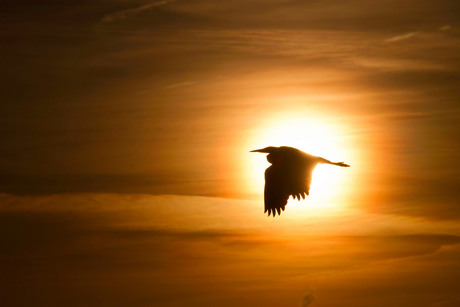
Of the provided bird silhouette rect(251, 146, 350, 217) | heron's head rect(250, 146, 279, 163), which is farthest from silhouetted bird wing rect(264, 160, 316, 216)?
heron's head rect(250, 146, 279, 163)

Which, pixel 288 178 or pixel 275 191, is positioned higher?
pixel 288 178

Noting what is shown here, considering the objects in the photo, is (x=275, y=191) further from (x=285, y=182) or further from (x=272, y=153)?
(x=272, y=153)

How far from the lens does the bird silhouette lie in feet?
35.8

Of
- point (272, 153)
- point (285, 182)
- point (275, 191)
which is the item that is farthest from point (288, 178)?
point (272, 153)

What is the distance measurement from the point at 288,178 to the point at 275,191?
1.70 feet

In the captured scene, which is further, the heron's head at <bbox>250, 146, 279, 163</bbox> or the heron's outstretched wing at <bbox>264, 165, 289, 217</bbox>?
the heron's outstretched wing at <bbox>264, 165, 289, 217</bbox>

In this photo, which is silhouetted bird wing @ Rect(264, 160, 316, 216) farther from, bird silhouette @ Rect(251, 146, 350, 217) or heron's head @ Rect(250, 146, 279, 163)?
heron's head @ Rect(250, 146, 279, 163)

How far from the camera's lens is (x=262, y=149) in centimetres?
1069

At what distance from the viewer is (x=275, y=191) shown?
11.0 meters

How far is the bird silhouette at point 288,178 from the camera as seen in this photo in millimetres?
10922

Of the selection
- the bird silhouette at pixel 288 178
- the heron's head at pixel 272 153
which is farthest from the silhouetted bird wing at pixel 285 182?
the heron's head at pixel 272 153

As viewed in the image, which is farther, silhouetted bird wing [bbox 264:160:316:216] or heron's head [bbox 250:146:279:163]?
silhouetted bird wing [bbox 264:160:316:216]

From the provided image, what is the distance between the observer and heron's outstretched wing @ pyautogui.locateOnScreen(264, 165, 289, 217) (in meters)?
11.0

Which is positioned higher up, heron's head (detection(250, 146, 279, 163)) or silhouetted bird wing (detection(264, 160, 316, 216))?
heron's head (detection(250, 146, 279, 163))
